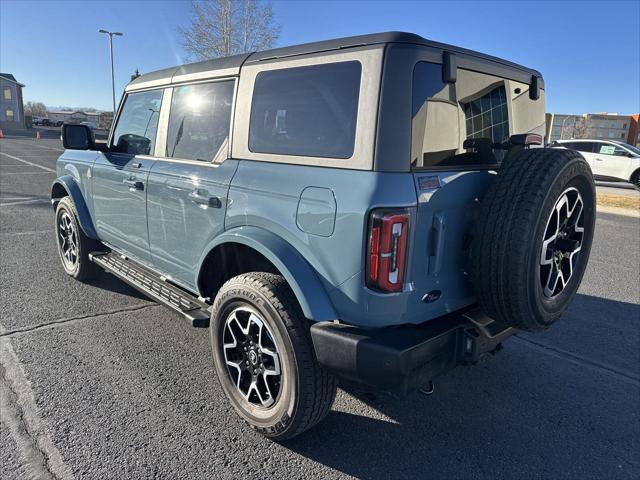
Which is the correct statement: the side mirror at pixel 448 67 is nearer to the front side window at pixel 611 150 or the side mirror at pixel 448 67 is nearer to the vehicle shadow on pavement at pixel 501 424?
the vehicle shadow on pavement at pixel 501 424

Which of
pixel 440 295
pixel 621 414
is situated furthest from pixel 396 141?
pixel 621 414

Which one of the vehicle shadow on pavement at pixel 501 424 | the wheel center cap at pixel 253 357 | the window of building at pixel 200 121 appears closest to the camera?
the vehicle shadow on pavement at pixel 501 424

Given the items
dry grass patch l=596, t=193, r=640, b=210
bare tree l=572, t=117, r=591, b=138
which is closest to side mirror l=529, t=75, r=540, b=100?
dry grass patch l=596, t=193, r=640, b=210

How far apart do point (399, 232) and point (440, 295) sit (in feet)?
1.64

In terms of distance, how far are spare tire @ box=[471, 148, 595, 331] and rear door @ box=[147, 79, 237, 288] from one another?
1.52 meters

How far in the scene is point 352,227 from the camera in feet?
6.82

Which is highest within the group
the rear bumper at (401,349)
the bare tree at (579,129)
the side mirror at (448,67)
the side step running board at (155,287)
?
the bare tree at (579,129)

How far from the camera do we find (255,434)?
8.68ft

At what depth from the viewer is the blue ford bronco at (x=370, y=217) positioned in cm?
210

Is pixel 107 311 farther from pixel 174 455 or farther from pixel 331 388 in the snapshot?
pixel 331 388

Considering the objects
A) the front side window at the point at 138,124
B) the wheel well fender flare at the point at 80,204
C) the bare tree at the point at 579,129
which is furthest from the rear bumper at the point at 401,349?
the bare tree at the point at 579,129

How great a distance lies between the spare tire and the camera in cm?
217

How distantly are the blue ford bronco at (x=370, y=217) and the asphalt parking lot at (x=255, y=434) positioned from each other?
28 cm

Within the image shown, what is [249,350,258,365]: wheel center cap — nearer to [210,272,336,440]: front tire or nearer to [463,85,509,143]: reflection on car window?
[210,272,336,440]: front tire
